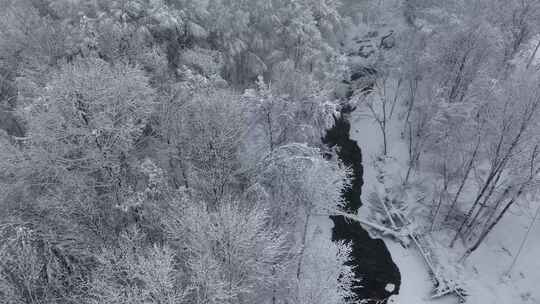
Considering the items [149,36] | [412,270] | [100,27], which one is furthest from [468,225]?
[100,27]

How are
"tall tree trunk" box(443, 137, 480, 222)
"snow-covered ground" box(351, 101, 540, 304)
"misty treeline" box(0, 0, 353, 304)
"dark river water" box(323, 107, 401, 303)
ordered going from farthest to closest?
"dark river water" box(323, 107, 401, 303) → "snow-covered ground" box(351, 101, 540, 304) → "tall tree trunk" box(443, 137, 480, 222) → "misty treeline" box(0, 0, 353, 304)

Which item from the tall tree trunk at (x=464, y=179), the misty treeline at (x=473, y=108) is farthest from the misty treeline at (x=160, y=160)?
the tall tree trunk at (x=464, y=179)

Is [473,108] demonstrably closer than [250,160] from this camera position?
No

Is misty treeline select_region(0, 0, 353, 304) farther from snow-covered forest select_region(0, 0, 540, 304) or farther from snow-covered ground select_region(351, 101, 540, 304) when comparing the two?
snow-covered ground select_region(351, 101, 540, 304)

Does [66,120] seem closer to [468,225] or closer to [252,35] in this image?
[252,35]

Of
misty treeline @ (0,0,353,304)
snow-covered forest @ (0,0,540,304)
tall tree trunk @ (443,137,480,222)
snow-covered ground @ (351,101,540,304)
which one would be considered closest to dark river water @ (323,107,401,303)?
snow-covered forest @ (0,0,540,304)

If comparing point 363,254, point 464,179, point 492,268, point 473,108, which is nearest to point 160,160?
point 363,254

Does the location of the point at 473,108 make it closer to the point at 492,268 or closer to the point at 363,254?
the point at 492,268
